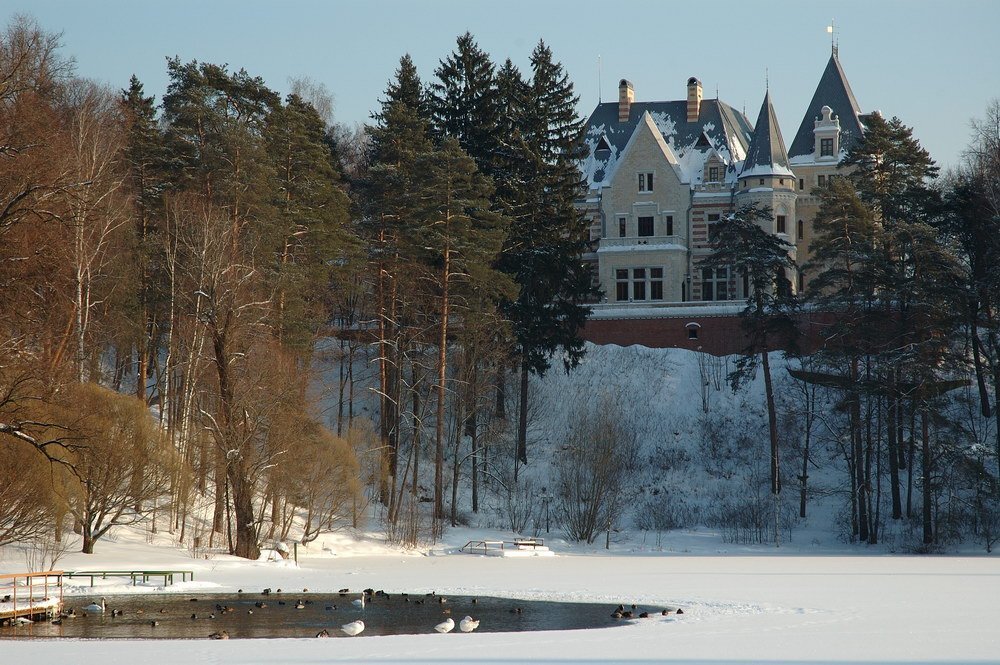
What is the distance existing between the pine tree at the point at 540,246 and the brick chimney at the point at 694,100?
19.3 meters

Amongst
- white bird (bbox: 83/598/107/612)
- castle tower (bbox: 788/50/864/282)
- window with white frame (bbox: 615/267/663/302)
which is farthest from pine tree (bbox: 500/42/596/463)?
white bird (bbox: 83/598/107/612)

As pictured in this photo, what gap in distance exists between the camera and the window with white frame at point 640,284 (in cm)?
5072

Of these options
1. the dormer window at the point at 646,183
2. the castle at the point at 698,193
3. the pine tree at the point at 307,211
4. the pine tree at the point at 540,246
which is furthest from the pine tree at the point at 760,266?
the dormer window at the point at 646,183

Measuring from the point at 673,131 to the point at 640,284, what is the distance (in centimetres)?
1132

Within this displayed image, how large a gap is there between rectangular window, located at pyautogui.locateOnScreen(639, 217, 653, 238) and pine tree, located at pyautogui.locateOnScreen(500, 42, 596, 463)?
12230mm

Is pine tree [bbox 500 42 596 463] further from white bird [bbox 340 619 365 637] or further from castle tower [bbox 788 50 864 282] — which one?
white bird [bbox 340 619 365 637]

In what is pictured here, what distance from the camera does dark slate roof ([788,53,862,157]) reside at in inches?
2156

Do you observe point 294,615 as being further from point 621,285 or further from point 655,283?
point 655,283

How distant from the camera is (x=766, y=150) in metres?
50.9

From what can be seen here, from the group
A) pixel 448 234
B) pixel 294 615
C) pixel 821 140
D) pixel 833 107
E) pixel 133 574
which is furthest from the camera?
pixel 833 107

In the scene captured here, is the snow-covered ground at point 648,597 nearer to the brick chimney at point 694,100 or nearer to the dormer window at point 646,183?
the dormer window at point 646,183

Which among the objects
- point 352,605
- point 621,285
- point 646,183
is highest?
point 646,183

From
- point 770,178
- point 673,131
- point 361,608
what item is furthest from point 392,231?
point 673,131

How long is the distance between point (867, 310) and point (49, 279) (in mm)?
23855
